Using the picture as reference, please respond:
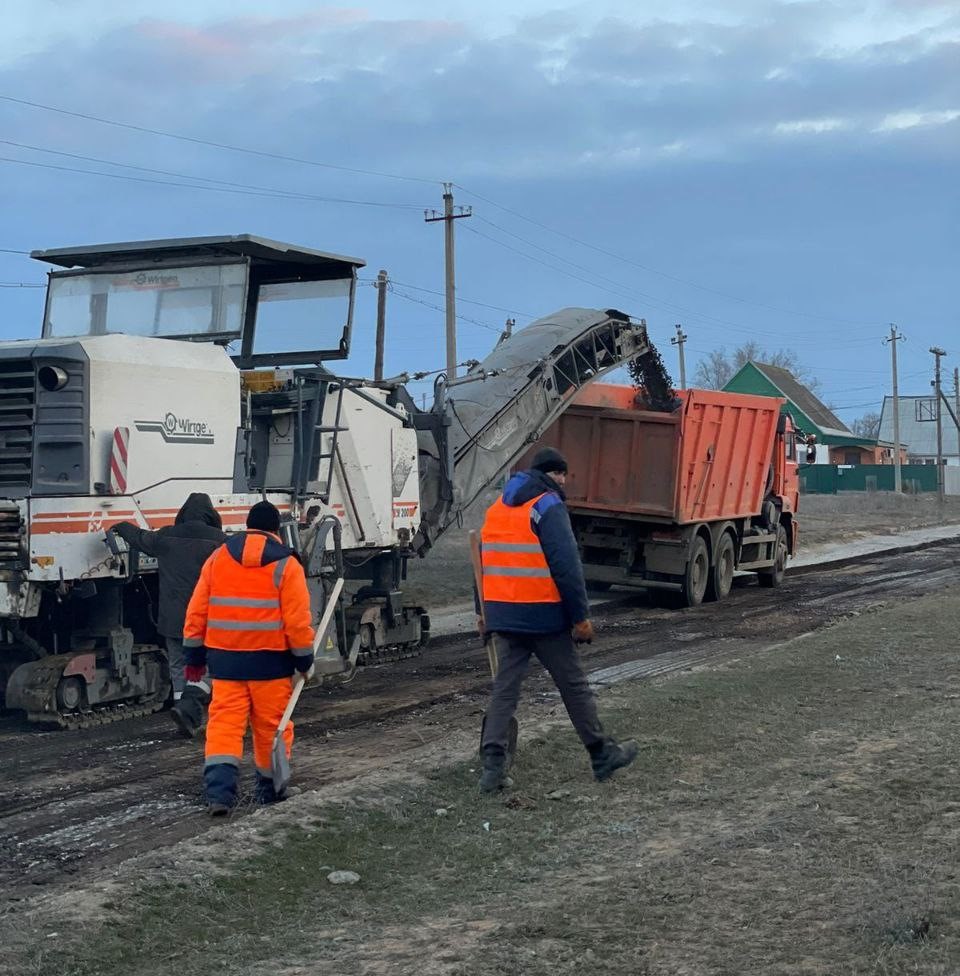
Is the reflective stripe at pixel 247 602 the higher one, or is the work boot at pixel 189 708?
the reflective stripe at pixel 247 602

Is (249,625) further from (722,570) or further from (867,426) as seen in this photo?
(867,426)

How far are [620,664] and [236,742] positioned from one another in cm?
645

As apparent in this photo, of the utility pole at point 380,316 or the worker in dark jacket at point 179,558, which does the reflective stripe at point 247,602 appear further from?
the utility pole at point 380,316

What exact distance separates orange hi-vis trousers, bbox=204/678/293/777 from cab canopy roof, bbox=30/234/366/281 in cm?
526

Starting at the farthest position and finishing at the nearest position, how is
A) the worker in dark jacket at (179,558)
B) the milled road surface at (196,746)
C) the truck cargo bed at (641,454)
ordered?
the truck cargo bed at (641,454)
the worker in dark jacket at (179,558)
the milled road surface at (196,746)

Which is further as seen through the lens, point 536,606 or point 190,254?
point 190,254

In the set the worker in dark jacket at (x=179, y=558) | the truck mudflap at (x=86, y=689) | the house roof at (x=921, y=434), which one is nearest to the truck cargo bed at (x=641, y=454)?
the truck mudflap at (x=86, y=689)

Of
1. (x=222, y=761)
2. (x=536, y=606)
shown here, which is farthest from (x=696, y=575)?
(x=222, y=761)

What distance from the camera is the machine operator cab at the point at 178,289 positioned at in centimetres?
1148

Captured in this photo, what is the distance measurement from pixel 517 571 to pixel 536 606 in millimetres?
217

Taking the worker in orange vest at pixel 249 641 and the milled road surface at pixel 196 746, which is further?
the worker in orange vest at pixel 249 641

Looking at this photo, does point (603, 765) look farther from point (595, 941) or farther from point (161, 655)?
point (161, 655)

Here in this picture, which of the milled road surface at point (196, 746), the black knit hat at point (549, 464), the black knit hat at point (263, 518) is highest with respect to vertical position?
the black knit hat at point (549, 464)

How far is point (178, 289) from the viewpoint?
37.9 ft
